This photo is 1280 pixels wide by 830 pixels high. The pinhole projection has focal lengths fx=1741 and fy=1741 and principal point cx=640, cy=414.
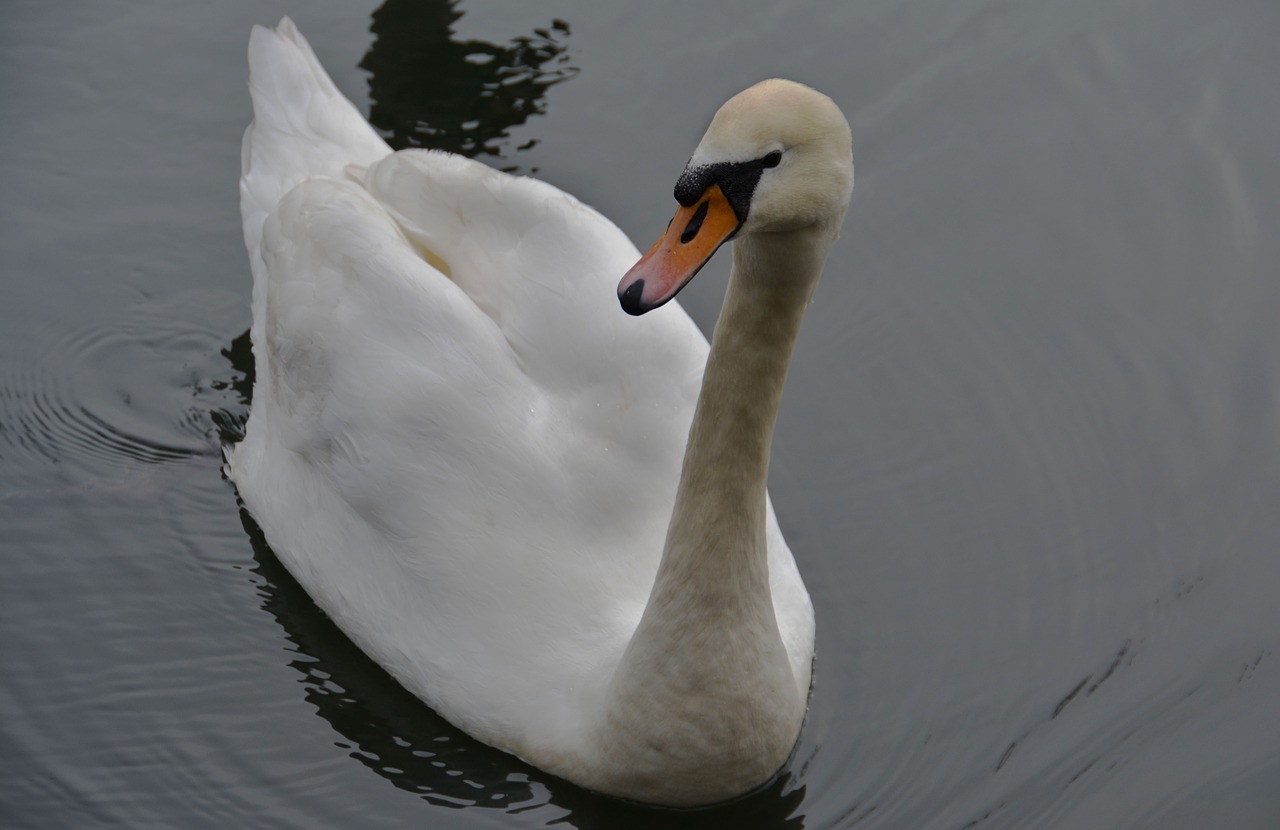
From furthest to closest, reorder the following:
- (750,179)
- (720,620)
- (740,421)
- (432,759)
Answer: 1. (432,759)
2. (720,620)
3. (740,421)
4. (750,179)

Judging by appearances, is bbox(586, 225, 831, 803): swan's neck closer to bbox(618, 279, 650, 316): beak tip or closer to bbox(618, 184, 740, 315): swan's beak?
bbox(618, 184, 740, 315): swan's beak

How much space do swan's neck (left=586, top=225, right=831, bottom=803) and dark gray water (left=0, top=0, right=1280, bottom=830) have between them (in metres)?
0.34

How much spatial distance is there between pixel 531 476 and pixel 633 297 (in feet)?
6.03

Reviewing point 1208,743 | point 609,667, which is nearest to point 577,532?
point 609,667

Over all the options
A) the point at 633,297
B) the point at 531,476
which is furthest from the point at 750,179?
the point at 531,476

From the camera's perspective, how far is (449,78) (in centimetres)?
1027

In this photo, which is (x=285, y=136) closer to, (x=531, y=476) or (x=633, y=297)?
(x=531, y=476)

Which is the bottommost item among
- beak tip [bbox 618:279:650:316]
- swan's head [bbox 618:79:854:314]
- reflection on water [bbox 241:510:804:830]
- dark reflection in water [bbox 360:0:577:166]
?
reflection on water [bbox 241:510:804:830]

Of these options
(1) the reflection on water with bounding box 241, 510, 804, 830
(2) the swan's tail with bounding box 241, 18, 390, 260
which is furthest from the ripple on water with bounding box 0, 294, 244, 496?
(1) the reflection on water with bounding box 241, 510, 804, 830

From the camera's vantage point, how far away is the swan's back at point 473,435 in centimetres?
653

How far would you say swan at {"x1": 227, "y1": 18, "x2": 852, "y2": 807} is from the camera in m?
6.04

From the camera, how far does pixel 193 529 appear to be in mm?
7859

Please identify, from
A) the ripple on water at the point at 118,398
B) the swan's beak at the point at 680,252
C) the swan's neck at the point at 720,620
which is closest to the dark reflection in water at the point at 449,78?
the ripple on water at the point at 118,398

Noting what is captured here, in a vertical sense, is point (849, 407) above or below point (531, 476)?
above
